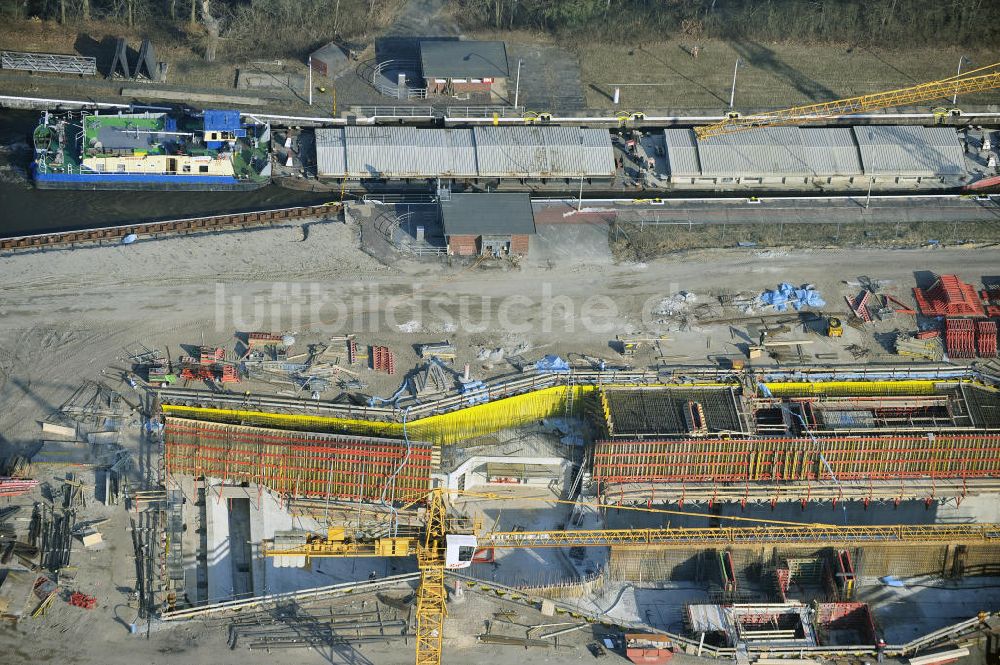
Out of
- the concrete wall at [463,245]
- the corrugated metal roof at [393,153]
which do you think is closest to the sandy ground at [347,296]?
the concrete wall at [463,245]

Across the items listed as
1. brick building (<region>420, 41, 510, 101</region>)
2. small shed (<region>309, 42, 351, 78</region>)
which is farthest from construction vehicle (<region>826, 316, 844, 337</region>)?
small shed (<region>309, 42, 351, 78</region>)

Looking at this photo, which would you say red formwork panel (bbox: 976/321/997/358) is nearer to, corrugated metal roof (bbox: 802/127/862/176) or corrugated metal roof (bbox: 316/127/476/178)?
corrugated metal roof (bbox: 802/127/862/176)

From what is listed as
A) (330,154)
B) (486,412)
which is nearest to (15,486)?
(486,412)

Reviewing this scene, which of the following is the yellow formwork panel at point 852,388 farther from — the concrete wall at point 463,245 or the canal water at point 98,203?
the canal water at point 98,203

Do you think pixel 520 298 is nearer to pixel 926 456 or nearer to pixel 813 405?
pixel 813 405

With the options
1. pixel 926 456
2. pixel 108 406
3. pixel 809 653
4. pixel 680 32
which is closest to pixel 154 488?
pixel 108 406

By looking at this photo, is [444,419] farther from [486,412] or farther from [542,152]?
[542,152]
